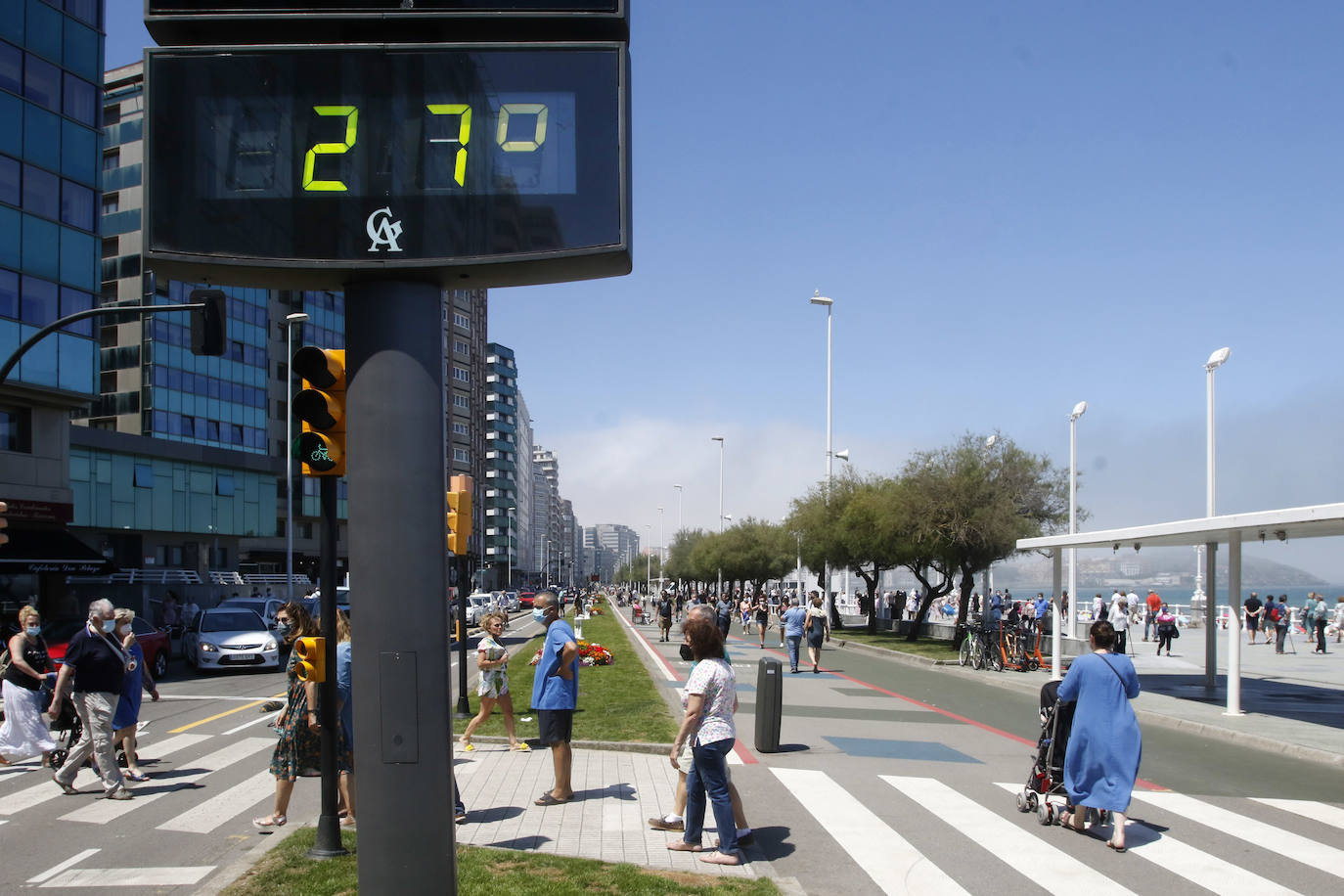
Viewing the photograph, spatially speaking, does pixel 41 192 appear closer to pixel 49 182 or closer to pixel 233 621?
pixel 49 182

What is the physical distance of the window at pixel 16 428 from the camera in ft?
108

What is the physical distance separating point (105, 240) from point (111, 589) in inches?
1480

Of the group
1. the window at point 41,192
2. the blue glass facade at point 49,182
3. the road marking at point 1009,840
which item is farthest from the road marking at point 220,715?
the window at point 41,192

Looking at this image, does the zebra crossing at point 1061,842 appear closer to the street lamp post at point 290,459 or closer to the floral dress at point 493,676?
the floral dress at point 493,676

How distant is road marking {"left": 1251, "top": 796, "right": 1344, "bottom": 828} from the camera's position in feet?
30.9

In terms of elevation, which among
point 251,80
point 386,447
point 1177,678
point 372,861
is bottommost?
point 1177,678

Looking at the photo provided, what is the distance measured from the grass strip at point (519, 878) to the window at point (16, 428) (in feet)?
102

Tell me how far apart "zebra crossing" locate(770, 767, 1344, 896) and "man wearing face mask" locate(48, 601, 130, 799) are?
20.2ft

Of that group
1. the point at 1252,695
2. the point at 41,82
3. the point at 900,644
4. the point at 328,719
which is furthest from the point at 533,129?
the point at 41,82

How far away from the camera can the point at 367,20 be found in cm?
436

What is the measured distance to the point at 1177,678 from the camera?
77.5 feet

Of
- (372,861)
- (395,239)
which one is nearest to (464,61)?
(395,239)

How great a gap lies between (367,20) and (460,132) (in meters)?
0.58

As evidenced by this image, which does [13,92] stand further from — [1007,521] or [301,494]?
[301,494]
